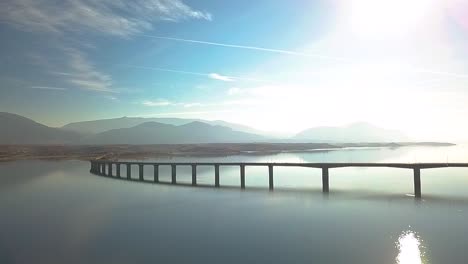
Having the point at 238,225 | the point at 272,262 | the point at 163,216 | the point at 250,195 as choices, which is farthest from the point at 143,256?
the point at 250,195

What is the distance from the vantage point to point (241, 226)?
101ft

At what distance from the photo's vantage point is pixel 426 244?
24391 mm

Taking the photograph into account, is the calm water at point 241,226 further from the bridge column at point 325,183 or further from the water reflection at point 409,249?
the bridge column at point 325,183

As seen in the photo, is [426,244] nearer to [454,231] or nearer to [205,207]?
[454,231]

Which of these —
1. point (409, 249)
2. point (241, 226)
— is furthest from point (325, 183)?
point (409, 249)

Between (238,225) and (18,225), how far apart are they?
19.7 meters

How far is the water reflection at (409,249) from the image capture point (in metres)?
21.6

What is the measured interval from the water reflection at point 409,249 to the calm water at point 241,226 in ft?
0.19

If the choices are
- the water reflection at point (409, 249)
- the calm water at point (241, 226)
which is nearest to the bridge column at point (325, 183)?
the calm water at point (241, 226)

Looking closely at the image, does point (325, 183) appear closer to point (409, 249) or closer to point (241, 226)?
point (241, 226)

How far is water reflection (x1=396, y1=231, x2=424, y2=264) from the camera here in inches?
849

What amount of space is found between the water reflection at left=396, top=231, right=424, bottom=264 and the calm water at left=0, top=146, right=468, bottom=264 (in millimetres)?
59

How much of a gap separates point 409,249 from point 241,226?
12810mm

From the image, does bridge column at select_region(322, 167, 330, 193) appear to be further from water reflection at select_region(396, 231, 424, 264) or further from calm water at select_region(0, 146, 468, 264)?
water reflection at select_region(396, 231, 424, 264)
